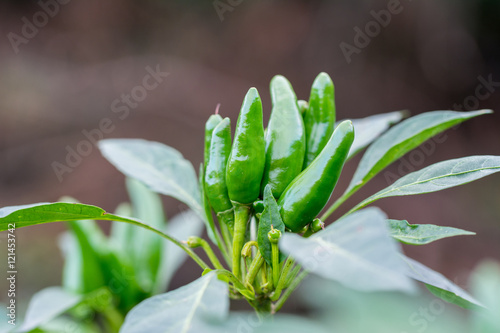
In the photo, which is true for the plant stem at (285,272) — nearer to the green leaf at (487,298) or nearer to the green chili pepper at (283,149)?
the green chili pepper at (283,149)

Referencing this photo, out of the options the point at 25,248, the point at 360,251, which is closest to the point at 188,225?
the point at 360,251

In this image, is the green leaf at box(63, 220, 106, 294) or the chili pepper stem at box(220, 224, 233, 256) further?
the green leaf at box(63, 220, 106, 294)

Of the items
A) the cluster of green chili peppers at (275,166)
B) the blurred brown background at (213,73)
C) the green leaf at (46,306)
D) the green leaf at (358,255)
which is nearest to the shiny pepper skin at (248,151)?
the cluster of green chili peppers at (275,166)

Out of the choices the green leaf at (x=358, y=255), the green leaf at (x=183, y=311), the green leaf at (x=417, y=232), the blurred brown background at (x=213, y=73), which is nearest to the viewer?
the green leaf at (x=358, y=255)

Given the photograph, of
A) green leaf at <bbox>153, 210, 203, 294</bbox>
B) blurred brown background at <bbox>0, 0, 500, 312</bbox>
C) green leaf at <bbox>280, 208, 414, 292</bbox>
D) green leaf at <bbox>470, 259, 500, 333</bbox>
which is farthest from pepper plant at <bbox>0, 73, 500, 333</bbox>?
blurred brown background at <bbox>0, 0, 500, 312</bbox>

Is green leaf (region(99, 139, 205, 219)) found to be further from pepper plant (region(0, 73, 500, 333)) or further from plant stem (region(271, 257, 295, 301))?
plant stem (region(271, 257, 295, 301))

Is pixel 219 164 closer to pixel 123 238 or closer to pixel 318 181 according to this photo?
pixel 318 181

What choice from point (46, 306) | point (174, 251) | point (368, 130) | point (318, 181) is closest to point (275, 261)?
point (318, 181)
